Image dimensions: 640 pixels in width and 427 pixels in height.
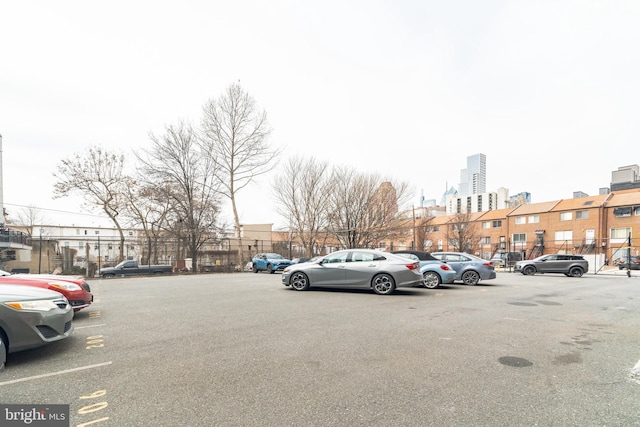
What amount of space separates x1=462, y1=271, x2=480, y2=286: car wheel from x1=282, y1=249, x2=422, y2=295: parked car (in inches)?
204

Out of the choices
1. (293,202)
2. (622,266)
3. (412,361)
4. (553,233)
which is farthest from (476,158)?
(412,361)

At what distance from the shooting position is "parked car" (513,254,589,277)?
20.4 m

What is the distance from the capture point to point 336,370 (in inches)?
146

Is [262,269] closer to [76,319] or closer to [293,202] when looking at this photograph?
[293,202]

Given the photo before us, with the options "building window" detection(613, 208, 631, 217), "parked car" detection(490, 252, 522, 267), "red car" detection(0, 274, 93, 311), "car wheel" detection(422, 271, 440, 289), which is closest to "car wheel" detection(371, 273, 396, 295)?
"car wheel" detection(422, 271, 440, 289)

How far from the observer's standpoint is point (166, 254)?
2569 cm

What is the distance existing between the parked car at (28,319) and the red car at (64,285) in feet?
6.56

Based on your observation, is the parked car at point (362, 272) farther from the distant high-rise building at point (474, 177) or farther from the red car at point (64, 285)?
the distant high-rise building at point (474, 177)

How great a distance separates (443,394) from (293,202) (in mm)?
29678

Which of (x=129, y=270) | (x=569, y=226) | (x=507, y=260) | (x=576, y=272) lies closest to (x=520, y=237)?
(x=569, y=226)

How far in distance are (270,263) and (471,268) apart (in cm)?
1323

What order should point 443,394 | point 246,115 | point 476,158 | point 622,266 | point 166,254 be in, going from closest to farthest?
1. point 443,394
2. point 166,254
3. point 246,115
4. point 622,266
5. point 476,158

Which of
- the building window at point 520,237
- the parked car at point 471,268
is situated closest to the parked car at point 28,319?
the parked car at point 471,268

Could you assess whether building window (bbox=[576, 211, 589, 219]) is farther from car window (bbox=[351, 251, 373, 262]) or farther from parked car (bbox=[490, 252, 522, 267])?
car window (bbox=[351, 251, 373, 262])
